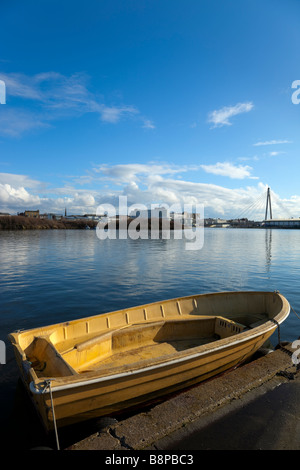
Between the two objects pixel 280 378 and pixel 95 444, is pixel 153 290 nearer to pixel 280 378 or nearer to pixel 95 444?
pixel 280 378

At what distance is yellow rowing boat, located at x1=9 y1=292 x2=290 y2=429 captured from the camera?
15.7 feet

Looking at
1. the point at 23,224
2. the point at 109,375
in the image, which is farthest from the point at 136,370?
the point at 23,224

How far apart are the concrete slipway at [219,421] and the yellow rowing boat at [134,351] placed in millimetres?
381

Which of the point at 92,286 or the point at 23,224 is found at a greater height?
the point at 23,224

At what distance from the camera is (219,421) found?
527 cm

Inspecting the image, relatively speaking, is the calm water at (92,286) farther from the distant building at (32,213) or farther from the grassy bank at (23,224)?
the distant building at (32,213)

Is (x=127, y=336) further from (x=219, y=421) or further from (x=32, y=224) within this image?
(x=32, y=224)

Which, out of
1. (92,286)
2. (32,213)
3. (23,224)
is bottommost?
(92,286)

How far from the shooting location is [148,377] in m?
5.36

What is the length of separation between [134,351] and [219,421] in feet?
11.1

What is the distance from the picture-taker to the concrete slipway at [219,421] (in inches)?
185
